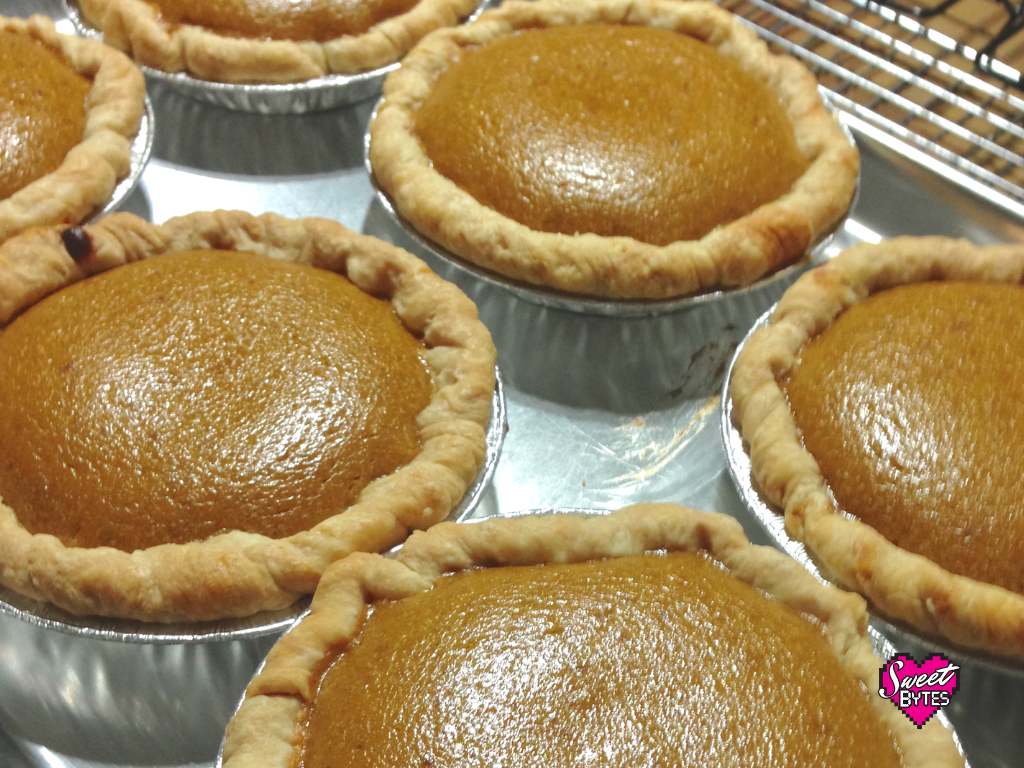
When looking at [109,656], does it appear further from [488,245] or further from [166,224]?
[488,245]

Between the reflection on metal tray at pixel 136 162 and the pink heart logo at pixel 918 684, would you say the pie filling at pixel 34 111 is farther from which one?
the pink heart logo at pixel 918 684

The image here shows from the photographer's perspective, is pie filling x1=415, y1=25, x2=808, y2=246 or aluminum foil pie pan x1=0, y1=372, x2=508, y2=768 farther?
pie filling x1=415, y1=25, x2=808, y2=246

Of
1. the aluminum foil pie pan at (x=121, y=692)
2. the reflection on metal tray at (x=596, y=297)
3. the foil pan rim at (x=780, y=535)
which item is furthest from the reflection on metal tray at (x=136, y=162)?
the foil pan rim at (x=780, y=535)

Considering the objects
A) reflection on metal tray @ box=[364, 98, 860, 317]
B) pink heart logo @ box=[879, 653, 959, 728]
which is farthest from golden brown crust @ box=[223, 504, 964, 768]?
reflection on metal tray @ box=[364, 98, 860, 317]

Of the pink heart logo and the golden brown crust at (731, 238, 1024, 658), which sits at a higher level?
the golden brown crust at (731, 238, 1024, 658)

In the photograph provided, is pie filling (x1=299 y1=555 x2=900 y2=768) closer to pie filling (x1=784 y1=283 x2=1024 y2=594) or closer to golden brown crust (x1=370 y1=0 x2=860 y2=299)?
pie filling (x1=784 y1=283 x2=1024 y2=594)

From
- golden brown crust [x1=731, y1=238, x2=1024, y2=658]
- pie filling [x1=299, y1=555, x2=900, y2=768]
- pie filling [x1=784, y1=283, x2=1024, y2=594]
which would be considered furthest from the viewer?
pie filling [x1=784, y1=283, x2=1024, y2=594]
